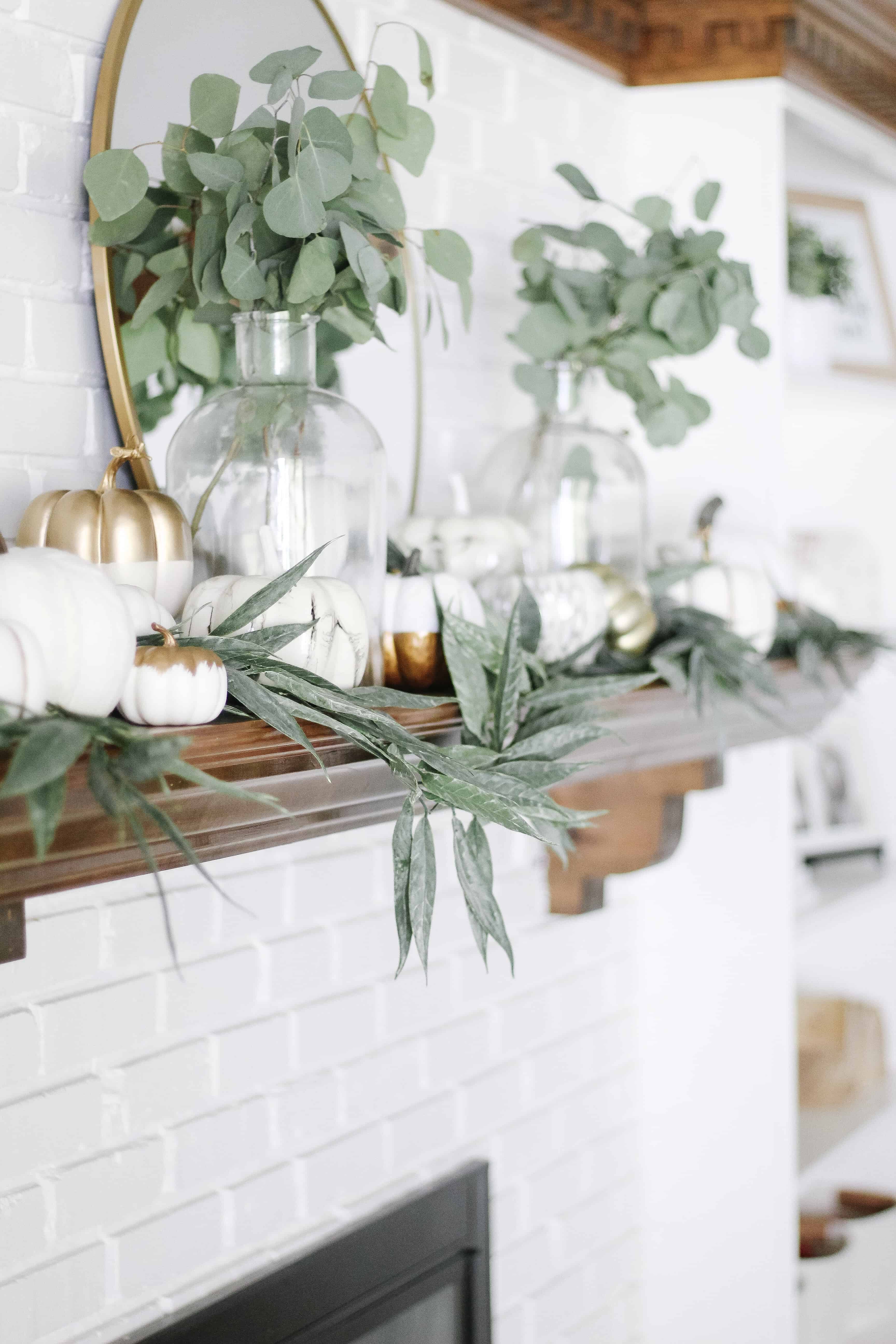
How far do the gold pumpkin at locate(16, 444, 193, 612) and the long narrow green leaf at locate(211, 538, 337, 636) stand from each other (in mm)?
74

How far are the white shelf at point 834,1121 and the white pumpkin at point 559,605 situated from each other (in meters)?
1.04

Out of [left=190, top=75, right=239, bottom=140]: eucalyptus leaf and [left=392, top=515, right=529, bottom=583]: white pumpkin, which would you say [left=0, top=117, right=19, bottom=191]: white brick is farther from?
[left=392, top=515, right=529, bottom=583]: white pumpkin

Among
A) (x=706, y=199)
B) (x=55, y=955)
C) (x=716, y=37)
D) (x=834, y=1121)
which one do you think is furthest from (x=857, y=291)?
(x=55, y=955)

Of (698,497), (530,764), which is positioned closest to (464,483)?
(698,497)

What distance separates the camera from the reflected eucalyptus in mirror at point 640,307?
124 centimetres

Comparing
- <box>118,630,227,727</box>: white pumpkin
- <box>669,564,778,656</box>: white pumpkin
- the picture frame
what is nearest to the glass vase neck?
<box>118,630,227,727</box>: white pumpkin

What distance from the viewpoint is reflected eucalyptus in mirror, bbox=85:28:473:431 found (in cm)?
85

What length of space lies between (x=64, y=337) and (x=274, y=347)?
0.54 feet

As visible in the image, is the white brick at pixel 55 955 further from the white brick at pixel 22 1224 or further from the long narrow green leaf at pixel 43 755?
the long narrow green leaf at pixel 43 755

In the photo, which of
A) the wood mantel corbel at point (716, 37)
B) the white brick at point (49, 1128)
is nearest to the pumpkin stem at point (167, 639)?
the white brick at point (49, 1128)

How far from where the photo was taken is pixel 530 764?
0.89m

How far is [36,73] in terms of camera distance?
0.93 metres

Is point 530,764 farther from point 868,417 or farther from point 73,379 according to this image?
point 868,417

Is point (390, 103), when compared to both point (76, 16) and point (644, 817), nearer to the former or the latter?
point (76, 16)
